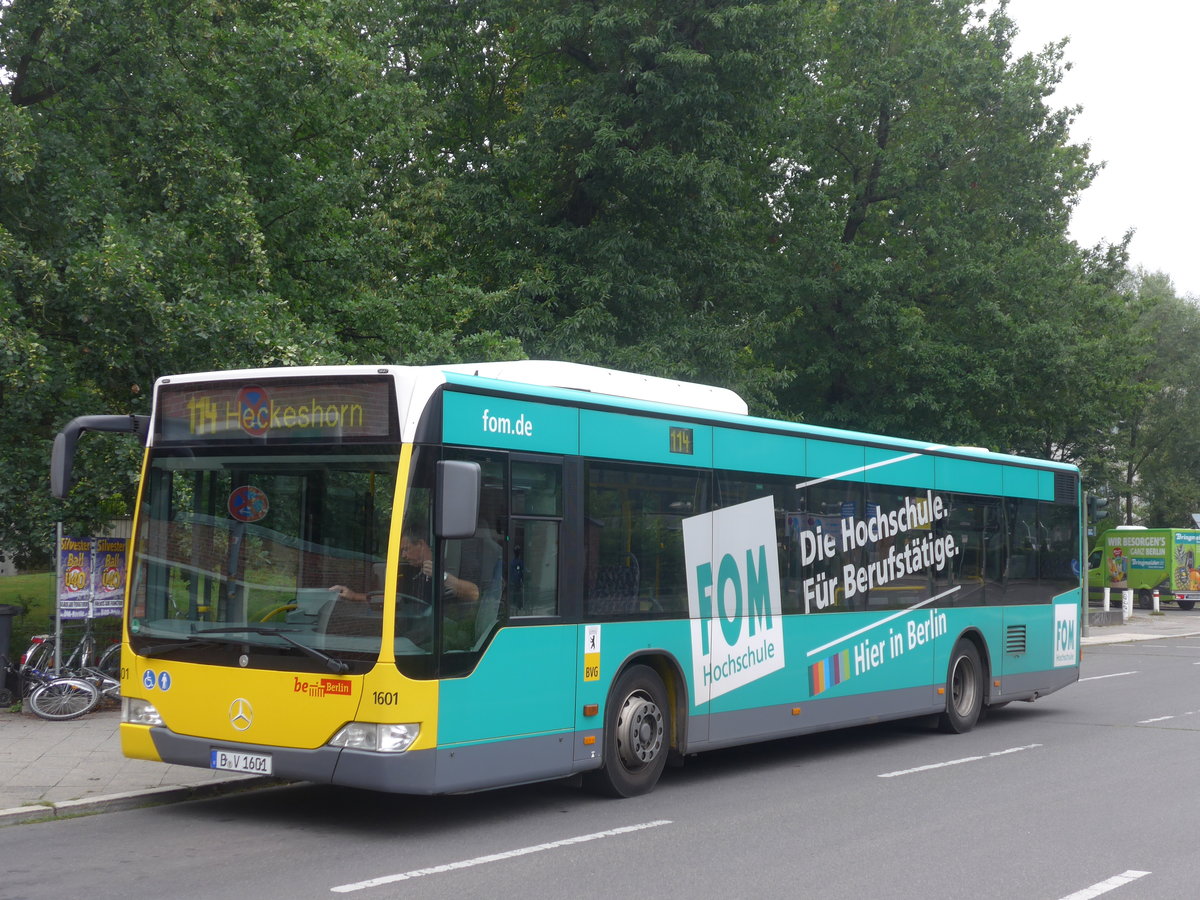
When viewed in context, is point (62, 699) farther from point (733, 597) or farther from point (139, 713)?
point (733, 597)

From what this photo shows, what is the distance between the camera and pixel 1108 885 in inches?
273

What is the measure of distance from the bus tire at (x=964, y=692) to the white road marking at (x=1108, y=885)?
7016mm

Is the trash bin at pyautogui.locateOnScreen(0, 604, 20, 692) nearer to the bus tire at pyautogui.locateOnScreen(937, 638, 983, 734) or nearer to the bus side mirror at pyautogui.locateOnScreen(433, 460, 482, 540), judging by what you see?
the bus side mirror at pyautogui.locateOnScreen(433, 460, 482, 540)

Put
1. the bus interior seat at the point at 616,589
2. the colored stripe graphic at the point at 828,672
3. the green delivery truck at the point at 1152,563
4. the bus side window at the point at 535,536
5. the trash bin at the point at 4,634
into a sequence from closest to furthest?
1. the bus side window at the point at 535,536
2. the bus interior seat at the point at 616,589
3. the colored stripe graphic at the point at 828,672
4. the trash bin at the point at 4,634
5. the green delivery truck at the point at 1152,563

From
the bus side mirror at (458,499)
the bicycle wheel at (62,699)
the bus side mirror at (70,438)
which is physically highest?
the bus side mirror at (70,438)

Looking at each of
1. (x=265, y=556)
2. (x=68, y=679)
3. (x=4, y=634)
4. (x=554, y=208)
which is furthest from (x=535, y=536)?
(x=554, y=208)

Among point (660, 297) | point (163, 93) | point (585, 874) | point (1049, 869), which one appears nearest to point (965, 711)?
point (1049, 869)

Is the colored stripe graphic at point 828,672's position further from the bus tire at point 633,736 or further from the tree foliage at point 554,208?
the tree foliage at point 554,208

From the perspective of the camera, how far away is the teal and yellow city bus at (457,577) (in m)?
7.82

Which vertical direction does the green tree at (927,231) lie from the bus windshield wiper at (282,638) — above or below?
above

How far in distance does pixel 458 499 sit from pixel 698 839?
2683 millimetres

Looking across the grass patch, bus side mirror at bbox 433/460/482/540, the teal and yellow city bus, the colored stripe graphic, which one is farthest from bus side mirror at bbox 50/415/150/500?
the colored stripe graphic

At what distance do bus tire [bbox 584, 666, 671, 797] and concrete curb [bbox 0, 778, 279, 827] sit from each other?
261cm

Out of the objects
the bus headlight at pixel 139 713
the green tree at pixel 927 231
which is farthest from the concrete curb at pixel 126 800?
the green tree at pixel 927 231
